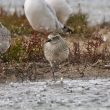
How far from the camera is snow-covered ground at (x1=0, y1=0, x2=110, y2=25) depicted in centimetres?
1892

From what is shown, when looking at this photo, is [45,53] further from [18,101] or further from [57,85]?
[18,101]

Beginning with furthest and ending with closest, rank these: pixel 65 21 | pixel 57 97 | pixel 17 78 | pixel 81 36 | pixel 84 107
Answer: pixel 65 21 < pixel 81 36 < pixel 17 78 < pixel 57 97 < pixel 84 107

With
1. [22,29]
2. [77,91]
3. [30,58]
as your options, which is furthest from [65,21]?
[77,91]

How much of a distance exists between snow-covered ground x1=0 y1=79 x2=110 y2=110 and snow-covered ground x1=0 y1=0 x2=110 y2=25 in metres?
8.06

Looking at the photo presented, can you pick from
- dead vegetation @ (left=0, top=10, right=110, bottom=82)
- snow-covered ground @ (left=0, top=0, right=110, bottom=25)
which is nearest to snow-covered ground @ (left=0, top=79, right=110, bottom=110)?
dead vegetation @ (left=0, top=10, right=110, bottom=82)

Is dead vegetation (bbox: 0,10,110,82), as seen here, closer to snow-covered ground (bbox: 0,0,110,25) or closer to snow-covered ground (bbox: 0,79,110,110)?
snow-covered ground (bbox: 0,79,110,110)

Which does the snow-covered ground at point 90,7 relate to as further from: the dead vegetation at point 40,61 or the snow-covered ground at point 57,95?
the snow-covered ground at point 57,95

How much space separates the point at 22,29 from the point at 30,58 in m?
3.91

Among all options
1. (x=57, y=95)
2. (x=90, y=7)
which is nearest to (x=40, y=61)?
(x=57, y=95)

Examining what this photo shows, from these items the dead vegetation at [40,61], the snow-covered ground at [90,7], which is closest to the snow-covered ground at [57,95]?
the dead vegetation at [40,61]

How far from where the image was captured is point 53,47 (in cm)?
1054

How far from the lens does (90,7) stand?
21641 mm

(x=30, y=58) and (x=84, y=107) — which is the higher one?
(x=30, y=58)

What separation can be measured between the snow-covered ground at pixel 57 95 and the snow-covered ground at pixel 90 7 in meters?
8.06
